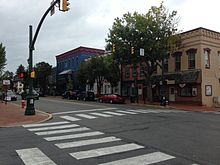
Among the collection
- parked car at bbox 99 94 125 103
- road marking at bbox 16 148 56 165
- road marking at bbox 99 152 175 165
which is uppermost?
parked car at bbox 99 94 125 103

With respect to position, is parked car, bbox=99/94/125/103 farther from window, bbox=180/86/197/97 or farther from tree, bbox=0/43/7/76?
tree, bbox=0/43/7/76

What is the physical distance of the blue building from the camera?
6425 cm

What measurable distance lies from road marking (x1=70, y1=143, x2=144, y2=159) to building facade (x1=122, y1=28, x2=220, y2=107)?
25.9 metres

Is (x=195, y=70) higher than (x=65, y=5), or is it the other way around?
(x=65, y=5)

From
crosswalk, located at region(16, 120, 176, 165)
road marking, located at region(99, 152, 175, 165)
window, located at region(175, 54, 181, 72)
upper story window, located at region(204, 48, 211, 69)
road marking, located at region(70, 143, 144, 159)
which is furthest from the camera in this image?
window, located at region(175, 54, 181, 72)

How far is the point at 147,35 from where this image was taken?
116 feet

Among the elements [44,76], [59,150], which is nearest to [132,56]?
[59,150]

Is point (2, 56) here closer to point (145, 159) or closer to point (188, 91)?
point (188, 91)

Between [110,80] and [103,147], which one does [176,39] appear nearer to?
[110,80]

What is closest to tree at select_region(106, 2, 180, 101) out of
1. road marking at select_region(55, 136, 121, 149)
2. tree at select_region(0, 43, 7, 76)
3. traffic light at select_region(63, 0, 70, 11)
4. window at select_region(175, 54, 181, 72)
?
window at select_region(175, 54, 181, 72)

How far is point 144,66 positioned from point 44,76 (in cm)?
4092

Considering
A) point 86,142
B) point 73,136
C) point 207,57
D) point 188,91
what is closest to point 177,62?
point 207,57

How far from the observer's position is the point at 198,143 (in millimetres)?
10914

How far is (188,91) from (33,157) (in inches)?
1178
